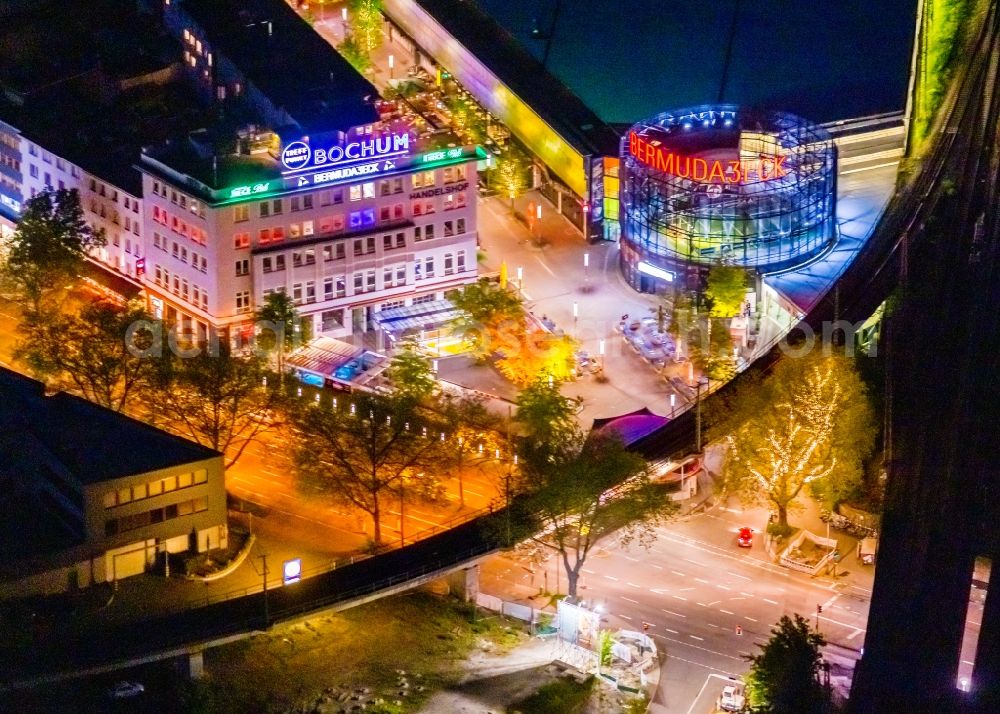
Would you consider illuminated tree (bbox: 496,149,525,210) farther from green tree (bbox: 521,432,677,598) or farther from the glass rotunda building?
green tree (bbox: 521,432,677,598)

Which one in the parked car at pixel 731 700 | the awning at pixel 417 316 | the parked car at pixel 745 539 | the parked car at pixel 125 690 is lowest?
the parked car at pixel 125 690

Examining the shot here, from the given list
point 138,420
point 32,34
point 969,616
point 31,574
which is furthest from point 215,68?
point 969,616

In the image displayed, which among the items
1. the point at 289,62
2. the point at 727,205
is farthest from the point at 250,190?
the point at 727,205

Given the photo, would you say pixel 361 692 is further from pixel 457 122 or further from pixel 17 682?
pixel 457 122

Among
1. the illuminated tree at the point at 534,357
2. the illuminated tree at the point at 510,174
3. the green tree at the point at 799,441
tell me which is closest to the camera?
the green tree at the point at 799,441

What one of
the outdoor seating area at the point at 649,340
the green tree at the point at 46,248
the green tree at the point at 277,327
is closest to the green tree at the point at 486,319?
the outdoor seating area at the point at 649,340

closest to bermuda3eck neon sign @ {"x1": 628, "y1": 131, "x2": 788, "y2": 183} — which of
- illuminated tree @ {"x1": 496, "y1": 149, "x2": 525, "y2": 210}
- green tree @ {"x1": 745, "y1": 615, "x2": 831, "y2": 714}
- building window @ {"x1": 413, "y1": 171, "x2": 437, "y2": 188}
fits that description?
illuminated tree @ {"x1": 496, "y1": 149, "x2": 525, "y2": 210}

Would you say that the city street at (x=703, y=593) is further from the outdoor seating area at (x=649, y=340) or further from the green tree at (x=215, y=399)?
the outdoor seating area at (x=649, y=340)
